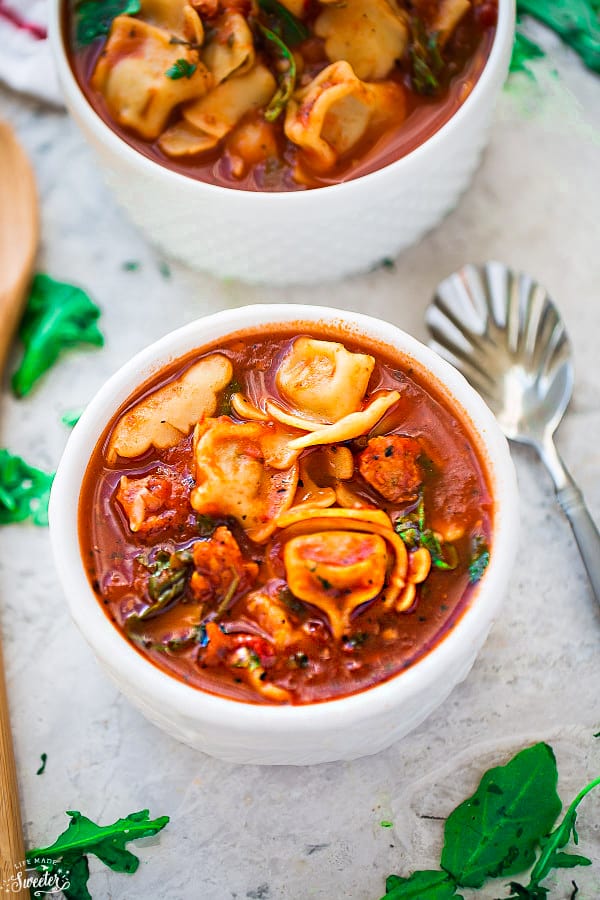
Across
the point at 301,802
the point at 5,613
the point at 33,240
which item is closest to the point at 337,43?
the point at 33,240

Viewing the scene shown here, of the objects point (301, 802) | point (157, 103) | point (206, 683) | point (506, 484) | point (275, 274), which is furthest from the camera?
point (275, 274)

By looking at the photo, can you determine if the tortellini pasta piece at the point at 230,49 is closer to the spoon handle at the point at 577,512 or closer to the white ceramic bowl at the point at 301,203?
the white ceramic bowl at the point at 301,203

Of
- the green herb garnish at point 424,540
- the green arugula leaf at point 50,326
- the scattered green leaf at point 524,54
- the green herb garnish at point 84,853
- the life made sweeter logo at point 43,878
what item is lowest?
the life made sweeter logo at point 43,878

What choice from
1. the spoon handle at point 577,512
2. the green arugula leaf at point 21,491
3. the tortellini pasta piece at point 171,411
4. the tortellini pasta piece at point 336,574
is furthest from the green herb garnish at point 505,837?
the green arugula leaf at point 21,491

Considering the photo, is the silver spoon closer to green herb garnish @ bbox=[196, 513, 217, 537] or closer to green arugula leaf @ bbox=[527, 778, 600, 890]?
green arugula leaf @ bbox=[527, 778, 600, 890]

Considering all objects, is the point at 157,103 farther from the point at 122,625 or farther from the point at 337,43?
the point at 122,625

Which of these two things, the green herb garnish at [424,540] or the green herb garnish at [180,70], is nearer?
the green herb garnish at [424,540]
